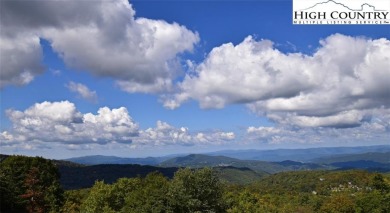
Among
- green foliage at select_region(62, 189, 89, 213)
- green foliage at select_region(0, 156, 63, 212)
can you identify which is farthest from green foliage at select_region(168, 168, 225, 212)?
green foliage at select_region(0, 156, 63, 212)

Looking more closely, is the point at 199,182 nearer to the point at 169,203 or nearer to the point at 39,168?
the point at 169,203

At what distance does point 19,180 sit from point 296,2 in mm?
92117

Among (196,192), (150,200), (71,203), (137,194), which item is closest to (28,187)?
(71,203)

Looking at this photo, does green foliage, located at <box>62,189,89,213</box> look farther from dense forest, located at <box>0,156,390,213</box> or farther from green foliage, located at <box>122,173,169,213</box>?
green foliage, located at <box>122,173,169,213</box>

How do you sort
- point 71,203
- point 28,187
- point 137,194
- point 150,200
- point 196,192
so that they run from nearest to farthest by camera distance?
point 196,192, point 150,200, point 137,194, point 71,203, point 28,187

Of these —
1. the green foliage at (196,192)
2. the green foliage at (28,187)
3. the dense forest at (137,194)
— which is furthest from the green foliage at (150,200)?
the green foliage at (28,187)

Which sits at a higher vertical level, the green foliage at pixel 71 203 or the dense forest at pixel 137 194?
the dense forest at pixel 137 194

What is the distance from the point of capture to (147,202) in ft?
214

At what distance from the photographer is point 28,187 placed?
9850 centimetres

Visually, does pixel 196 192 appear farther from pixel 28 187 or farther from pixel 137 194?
pixel 28 187

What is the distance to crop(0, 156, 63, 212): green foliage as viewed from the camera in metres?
85.1

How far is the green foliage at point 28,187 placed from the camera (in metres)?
85.1

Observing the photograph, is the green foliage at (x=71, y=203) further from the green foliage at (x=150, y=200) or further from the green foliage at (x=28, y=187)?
the green foliage at (x=150, y=200)

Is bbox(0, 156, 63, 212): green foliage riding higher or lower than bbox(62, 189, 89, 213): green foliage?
higher
